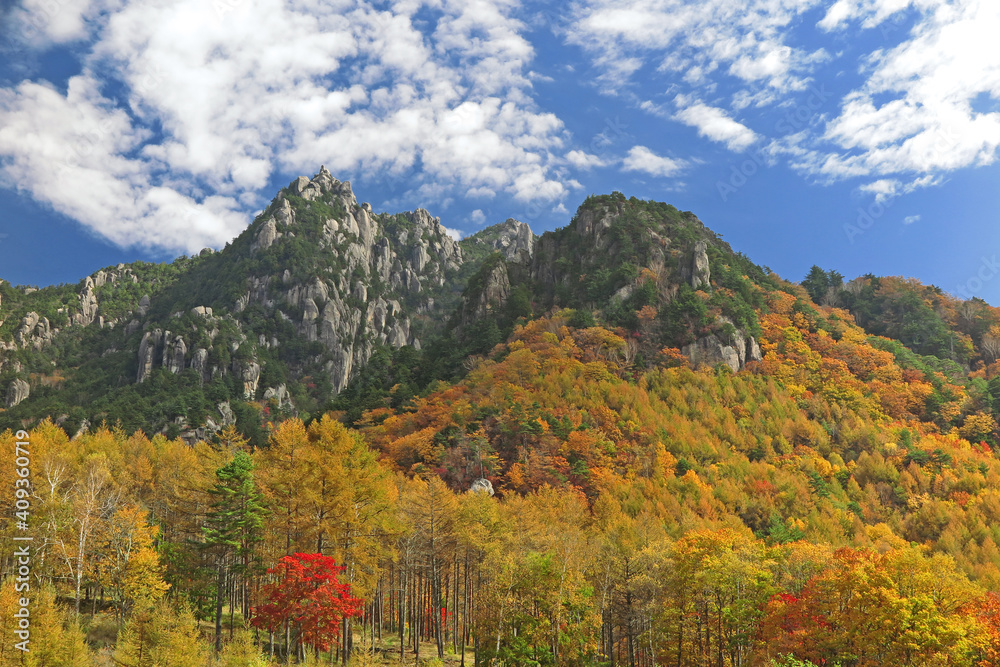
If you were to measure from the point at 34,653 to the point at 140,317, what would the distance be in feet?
663

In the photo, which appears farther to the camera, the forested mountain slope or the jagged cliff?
the jagged cliff

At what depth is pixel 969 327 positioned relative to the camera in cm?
11262

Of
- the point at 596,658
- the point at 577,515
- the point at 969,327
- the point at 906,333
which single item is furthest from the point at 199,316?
the point at 969,327

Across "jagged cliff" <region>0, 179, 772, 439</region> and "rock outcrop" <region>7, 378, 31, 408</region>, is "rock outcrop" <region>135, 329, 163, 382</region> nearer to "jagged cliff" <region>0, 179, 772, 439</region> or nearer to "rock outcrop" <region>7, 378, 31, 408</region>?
"jagged cliff" <region>0, 179, 772, 439</region>

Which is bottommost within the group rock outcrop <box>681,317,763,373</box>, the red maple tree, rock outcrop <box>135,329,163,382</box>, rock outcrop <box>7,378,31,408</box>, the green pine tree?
the red maple tree

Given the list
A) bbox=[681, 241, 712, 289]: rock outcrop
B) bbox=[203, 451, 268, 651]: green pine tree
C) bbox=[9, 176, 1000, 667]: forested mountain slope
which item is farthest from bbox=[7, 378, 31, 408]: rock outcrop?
bbox=[681, 241, 712, 289]: rock outcrop

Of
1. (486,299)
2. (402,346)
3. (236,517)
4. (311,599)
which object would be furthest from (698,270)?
(311,599)

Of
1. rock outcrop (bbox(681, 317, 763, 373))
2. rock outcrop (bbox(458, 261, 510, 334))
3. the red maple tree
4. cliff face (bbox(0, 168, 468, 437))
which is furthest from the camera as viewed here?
cliff face (bbox(0, 168, 468, 437))

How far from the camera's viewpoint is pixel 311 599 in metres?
28.5

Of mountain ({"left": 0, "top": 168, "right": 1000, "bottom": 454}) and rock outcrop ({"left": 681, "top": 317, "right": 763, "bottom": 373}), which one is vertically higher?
mountain ({"left": 0, "top": 168, "right": 1000, "bottom": 454})

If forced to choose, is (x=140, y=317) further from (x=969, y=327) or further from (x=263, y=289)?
(x=969, y=327)

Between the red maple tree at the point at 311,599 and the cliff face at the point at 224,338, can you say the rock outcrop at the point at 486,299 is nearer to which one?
the cliff face at the point at 224,338

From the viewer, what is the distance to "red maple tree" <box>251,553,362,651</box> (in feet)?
92.6

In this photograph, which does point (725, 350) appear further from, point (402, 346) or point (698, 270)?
point (402, 346)
